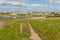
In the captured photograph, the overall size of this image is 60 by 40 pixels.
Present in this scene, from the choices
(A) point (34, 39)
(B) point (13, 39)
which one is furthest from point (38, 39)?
(B) point (13, 39)

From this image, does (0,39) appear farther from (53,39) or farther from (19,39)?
(53,39)

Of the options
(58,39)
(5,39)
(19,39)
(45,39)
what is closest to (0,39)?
(5,39)

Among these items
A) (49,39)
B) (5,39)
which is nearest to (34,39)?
(49,39)

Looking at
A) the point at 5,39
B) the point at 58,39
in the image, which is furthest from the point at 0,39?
the point at 58,39

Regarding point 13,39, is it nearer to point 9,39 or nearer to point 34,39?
point 9,39

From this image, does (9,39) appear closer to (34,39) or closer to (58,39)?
(34,39)

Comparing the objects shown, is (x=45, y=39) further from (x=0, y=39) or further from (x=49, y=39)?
(x=0, y=39)
